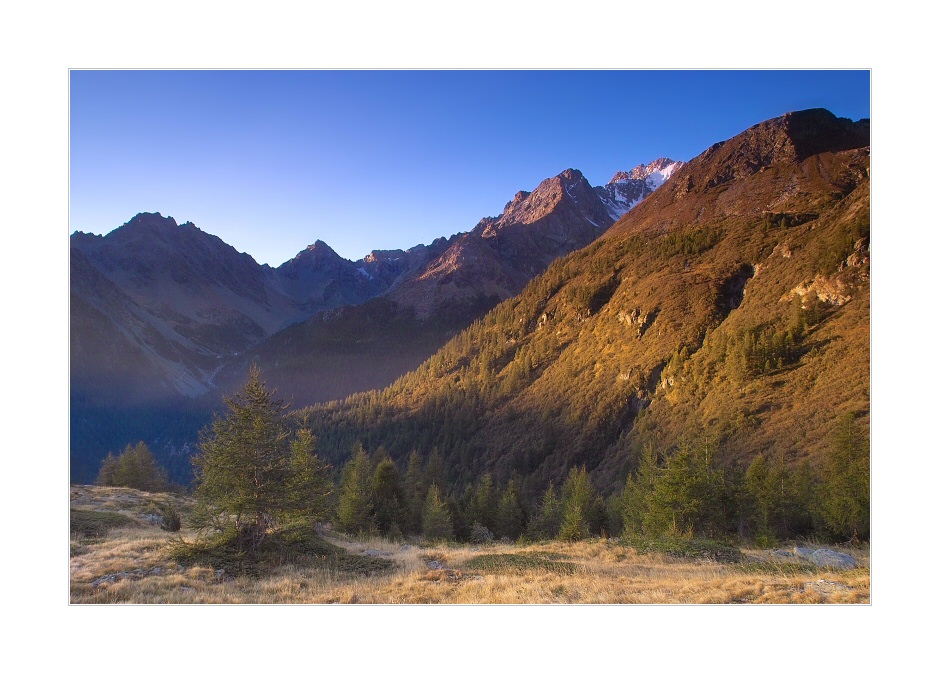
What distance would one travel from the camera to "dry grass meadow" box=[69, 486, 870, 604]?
11.6 metres

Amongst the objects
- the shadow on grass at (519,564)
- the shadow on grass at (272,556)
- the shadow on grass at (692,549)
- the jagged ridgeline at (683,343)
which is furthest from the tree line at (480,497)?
the shadow on grass at (519,564)

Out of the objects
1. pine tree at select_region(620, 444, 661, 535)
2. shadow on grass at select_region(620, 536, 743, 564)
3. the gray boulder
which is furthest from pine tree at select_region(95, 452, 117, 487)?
the gray boulder

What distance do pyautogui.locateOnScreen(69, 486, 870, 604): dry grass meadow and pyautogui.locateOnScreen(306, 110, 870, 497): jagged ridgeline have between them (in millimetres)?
16778

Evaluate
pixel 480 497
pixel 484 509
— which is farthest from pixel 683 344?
pixel 484 509

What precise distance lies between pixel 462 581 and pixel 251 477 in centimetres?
788

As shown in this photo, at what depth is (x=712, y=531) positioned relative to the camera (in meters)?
25.6

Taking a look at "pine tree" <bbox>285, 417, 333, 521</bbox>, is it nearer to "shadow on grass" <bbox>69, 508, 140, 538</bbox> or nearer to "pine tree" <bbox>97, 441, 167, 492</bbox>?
"shadow on grass" <bbox>69, 508, 140, 538</bbox>
